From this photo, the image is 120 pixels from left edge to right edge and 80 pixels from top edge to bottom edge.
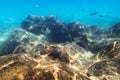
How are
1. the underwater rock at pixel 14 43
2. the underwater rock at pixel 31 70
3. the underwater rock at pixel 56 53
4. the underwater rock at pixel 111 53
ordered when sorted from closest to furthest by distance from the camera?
the underwater rock at pixel 31 70 < the underwater rock at pixel 56 53 < the underwater rock at pixel 111 53 < the underwater rock at pixel 14 43

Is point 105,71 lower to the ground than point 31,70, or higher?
higher

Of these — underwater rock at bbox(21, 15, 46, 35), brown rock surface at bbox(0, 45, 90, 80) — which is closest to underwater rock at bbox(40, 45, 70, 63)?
brown rock surface at bbox(0, 45, 90, 80)

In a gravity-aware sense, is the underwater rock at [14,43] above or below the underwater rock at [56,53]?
above

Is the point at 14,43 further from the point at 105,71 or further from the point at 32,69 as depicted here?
the point at 32,69

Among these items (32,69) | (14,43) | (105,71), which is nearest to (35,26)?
(14,43)

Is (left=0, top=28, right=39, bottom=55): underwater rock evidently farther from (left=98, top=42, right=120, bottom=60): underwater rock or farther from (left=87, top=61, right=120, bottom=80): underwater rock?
(left=87, top=61, right=120, bottom=80): underwater rock

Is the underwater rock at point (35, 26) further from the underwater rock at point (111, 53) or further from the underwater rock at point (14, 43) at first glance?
the underwater rock at point (111, 53)

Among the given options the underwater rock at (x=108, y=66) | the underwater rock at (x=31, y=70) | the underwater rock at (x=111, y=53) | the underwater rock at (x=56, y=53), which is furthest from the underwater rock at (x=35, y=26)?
the underwater rock at (x=31, y=70)

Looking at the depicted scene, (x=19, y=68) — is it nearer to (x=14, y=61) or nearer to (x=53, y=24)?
(x=14, y=61)
